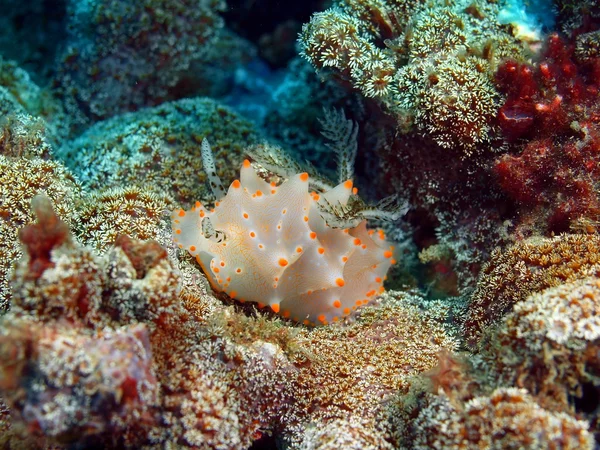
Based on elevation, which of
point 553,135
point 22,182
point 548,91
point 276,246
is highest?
point 548,91

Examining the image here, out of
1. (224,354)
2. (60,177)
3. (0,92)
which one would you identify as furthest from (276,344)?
(0,92)

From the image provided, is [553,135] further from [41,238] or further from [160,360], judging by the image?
[41,238]

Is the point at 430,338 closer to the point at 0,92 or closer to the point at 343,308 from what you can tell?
the point at 343,308

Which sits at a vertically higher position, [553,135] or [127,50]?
[127,50]

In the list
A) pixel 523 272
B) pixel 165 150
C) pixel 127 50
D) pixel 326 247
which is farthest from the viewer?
pixel 127 50

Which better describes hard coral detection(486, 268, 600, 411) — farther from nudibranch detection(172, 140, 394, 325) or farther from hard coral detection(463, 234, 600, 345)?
nudibranch detection(172, 140, 394, 325)

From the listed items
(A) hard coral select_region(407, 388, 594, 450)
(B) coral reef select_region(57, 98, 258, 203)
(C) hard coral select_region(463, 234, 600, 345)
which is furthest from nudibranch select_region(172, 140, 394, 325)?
(A) hard coral select_region(407, 388, 594, 450)

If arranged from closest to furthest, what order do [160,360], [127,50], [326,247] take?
[160,360]
[326,247]
[127,50]

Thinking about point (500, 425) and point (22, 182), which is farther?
point (22, 182)

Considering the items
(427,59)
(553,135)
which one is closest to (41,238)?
(427,59)

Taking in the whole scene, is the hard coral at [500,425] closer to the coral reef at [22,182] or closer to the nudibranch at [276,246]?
the nudibranch at [276,246]
